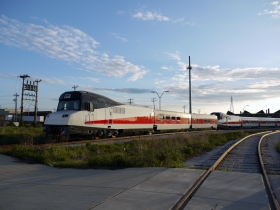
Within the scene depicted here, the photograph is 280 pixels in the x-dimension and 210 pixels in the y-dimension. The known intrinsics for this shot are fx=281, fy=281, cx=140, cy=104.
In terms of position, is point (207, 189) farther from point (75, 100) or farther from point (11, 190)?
point (75, 100)

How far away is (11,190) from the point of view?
21.3ft

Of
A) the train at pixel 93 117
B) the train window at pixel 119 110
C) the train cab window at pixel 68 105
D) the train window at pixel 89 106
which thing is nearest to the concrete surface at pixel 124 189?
the train at pixel 93 117

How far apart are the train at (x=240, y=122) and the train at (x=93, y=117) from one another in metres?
27.3

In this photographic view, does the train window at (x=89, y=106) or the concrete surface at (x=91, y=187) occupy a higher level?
the train window at (x=89, y=106)

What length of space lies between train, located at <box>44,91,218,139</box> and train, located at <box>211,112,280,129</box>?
27304mm

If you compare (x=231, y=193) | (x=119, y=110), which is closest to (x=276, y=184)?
(x=231, y=193)

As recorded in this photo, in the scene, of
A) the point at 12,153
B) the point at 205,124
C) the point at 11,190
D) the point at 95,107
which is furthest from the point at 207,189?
the point at 205,124

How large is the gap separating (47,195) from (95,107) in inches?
591

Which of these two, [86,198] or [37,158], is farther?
[37,158]

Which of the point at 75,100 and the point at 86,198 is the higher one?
the point at 75,100

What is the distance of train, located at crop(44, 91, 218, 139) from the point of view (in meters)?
18.7

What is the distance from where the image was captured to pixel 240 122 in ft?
191

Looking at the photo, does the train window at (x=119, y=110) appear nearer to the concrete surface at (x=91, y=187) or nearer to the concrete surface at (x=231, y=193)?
the concrete surface at (x=91, y=187)

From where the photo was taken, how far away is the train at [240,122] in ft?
179
